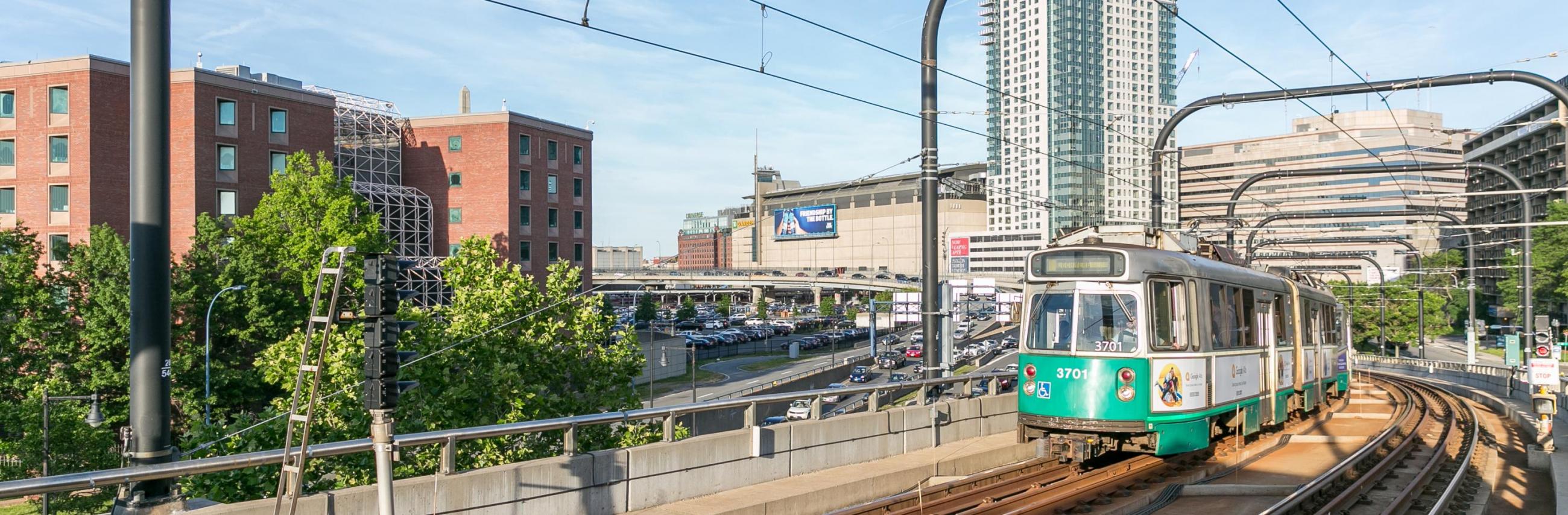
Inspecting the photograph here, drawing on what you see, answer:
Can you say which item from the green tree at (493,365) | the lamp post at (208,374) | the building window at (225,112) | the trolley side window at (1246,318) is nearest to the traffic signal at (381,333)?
the green tree at (493,365)

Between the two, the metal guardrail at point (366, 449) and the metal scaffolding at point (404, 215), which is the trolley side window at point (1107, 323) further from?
the metal scaffolding at point (404, 215)

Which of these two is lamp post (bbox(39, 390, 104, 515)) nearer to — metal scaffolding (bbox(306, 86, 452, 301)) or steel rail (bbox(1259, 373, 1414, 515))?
metal scaffolding (bbox(306, 86, 452, 301))

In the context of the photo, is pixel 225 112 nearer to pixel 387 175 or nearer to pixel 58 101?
pixel 58 101

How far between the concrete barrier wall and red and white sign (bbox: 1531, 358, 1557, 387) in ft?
35.1

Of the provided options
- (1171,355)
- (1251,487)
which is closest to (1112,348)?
(1171,355)

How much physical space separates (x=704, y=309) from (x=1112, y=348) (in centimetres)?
16349

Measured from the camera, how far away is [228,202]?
52.3 metres

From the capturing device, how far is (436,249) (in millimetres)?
68438

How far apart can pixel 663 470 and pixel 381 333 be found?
14.2 ft

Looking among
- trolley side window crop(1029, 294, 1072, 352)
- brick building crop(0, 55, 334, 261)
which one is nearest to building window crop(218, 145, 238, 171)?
brick building crop(0, 55, 334, 261)

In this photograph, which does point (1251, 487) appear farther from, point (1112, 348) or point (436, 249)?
point (436, 249)

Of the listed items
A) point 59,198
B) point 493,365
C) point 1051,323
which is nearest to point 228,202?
point 59,198

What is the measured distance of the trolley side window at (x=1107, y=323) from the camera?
14836 mm

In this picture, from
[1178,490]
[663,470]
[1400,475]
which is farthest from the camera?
[1400,475]
